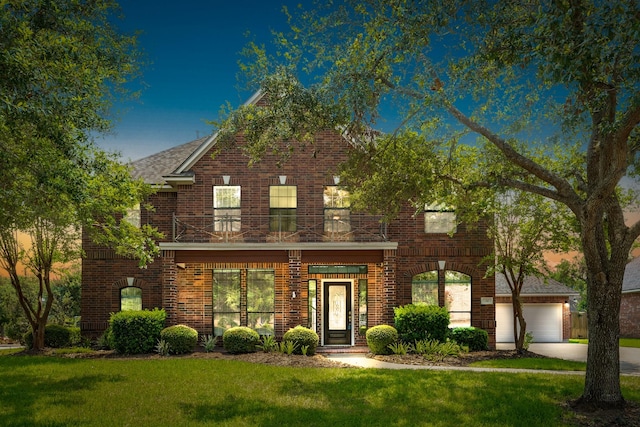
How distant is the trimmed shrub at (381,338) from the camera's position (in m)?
20.9

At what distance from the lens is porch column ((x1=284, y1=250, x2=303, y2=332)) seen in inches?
852

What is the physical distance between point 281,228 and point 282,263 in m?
1.31

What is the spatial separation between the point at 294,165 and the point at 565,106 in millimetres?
11905

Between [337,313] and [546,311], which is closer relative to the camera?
[337,313]

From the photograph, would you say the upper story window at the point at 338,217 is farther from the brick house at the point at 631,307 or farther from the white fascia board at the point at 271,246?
the brick house at the point at 631,307

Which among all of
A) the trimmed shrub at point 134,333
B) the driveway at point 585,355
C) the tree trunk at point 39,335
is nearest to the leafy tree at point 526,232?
the driveway at point 585,355

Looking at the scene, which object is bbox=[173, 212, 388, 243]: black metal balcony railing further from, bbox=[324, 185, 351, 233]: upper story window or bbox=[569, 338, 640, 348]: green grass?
bbox=[569, 338, 640, 348]: green grass

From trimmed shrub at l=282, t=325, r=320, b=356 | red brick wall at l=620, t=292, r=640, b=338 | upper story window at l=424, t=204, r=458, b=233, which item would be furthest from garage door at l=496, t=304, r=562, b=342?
trimmed shrub at l=282, t=325, r=320, b=356

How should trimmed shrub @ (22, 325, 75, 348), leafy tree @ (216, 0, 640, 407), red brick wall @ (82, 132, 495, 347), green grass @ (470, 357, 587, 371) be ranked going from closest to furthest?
leafy tree @ (216, 0, 640, 407), green grass @ (470, 357, 587, 371), trimmed shrub @ (22, 325, 75, 348), red brick wall @ (82, 132, 495, 347)

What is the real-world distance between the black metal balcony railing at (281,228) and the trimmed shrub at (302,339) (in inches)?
145

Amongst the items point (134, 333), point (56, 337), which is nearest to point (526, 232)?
point (134, 333)

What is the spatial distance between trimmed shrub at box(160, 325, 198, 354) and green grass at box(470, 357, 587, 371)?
9.13 m

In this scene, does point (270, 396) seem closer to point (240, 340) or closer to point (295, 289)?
point (240, 340)

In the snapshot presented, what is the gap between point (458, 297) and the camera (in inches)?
939
